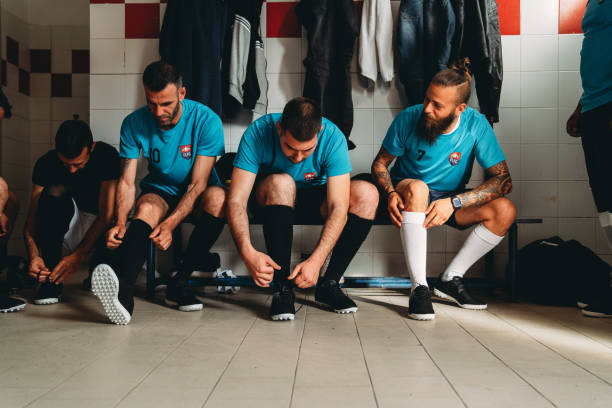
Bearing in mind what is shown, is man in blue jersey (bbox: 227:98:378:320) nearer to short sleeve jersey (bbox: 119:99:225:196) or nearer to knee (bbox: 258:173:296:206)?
knee (bbox: 258:173:296:206)

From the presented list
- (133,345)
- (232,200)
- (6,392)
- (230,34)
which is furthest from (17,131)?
(6,392)

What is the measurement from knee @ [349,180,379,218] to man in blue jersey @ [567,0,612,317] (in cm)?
83

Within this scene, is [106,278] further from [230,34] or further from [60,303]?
[230,34]

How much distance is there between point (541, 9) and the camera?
8.48 ft

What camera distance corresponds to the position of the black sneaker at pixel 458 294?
75.0 inches

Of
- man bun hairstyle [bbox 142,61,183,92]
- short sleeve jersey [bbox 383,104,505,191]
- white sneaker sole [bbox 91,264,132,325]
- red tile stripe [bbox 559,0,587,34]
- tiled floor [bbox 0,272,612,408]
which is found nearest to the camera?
tiled floor [bbox 0,272,612,408]

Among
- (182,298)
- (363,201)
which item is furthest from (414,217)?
(182,298)

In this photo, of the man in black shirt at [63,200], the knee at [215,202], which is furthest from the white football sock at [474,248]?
the man in black shirt at [63,200]

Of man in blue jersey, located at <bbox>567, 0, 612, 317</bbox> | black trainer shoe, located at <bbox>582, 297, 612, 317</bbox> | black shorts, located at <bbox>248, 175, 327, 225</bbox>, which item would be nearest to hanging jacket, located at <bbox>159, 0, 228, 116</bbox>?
black shorts, located at <bbox>248, 175, 327, 225</bbox>

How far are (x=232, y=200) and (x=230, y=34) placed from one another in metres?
1.22

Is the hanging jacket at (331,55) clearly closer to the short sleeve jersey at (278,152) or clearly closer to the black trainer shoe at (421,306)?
the short sleeve jersey at (278,152)

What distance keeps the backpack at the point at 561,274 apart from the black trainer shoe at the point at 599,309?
0.05 m

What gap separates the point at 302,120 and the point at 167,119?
63 centimetres

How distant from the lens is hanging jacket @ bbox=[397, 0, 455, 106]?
7.91 feet
